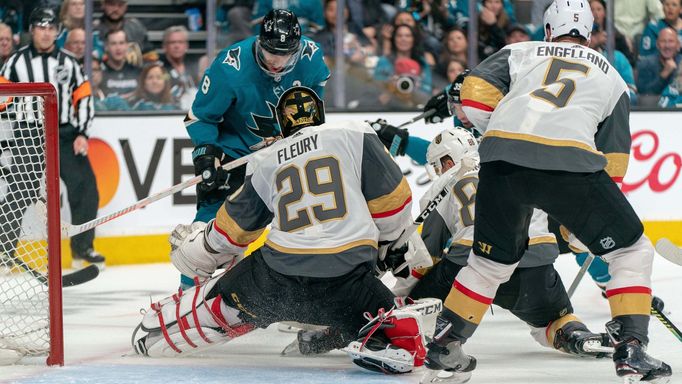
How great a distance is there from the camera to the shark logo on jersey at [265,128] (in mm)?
4507

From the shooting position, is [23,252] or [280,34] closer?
[280,34]

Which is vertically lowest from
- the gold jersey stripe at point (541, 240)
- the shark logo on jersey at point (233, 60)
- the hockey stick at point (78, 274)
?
the hockey stick at point (78, 274)

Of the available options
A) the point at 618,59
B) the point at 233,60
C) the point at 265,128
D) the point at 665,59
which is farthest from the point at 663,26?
the point at 233,60

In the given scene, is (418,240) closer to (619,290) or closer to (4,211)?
(619,290)

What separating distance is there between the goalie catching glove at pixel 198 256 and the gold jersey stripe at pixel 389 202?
0.56 metres

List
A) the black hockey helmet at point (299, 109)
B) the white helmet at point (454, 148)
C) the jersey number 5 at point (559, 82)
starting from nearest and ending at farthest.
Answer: the jersey number 5 at point (559, 82) < the black hockey helmet at point (299, 109) < the white helmet at point (454, 148)

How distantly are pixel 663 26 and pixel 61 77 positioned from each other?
3.26 m

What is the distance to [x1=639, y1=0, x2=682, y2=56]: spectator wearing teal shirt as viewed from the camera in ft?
22.8

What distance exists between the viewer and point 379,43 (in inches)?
266

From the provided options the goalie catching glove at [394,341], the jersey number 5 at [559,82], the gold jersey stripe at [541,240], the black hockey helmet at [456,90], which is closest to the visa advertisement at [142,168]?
the black hockey helmet at [456,90]

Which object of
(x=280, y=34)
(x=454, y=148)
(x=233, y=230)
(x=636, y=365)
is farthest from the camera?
(x=280, y=34)

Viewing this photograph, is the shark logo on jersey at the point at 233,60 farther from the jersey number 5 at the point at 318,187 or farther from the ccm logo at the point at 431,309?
the ccm logo at the point at 431,309

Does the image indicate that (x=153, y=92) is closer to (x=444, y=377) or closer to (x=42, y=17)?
(x=42, y=17)

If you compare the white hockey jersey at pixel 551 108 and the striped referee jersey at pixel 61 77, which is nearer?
the white hockey jersey at pixel 551 108
